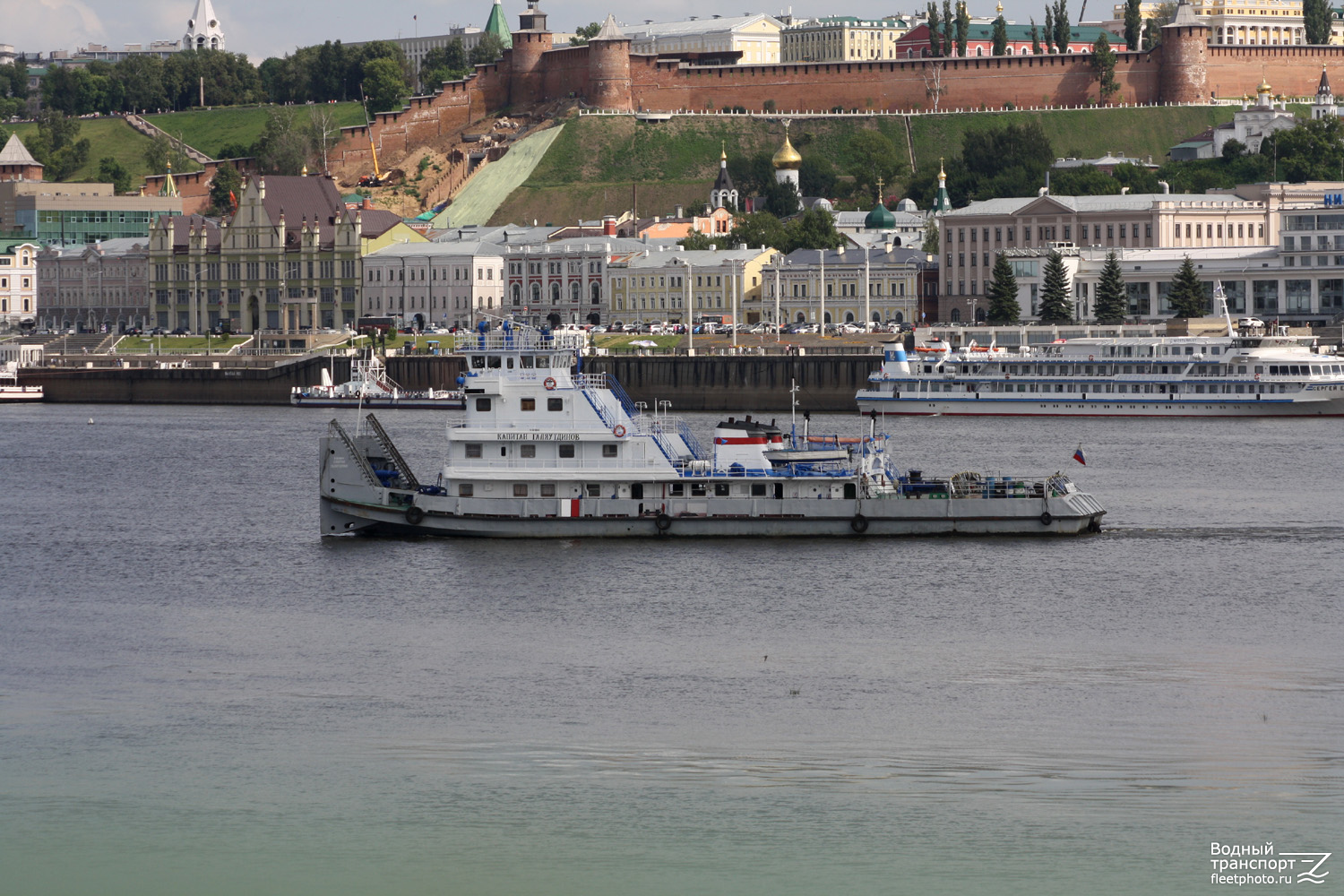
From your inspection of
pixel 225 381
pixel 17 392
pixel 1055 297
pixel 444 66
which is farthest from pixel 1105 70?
pixel 17 392

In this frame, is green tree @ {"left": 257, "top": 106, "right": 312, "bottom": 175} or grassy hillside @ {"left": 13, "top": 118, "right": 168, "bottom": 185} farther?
grassy hillside @ {"left": 13, "top": 118, "right": 168, "bottom": 185}

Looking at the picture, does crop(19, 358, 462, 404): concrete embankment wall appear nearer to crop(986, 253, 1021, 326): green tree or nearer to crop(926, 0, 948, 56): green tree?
crop(986, 253, 1021, 326): green tree

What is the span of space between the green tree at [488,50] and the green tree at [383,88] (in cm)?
741

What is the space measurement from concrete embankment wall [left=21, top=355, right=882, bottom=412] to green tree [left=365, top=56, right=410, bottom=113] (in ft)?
216

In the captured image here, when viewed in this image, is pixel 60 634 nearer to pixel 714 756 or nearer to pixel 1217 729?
pixel 714 756

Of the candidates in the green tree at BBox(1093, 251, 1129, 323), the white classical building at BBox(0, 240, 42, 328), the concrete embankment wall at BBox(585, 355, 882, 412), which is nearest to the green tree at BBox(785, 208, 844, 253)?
the green tree at BBox(1093, 251, 1129, 323)

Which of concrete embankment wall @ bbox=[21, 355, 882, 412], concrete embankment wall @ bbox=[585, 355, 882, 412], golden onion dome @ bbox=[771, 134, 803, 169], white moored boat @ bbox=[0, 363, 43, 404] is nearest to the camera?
concrete embankment wall @ bbox=[585, 355, 882, 412]

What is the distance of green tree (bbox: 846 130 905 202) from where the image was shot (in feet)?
502

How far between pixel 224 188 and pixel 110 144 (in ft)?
83.2

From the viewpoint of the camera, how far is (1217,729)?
27688 mm

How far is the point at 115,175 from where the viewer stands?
17188 cm

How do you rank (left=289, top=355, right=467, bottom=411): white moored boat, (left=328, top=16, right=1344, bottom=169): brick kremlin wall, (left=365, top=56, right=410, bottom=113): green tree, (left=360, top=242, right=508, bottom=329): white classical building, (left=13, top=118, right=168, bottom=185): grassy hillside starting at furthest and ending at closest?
(left=13, top=118, right=168, bottom=185): grassy hillside → (left=365, top=56, right=410, bottom=113): green tree → (left=328, top=16, right=1344, bottom=169): brick kremlin wall → (left=360, top=242, right=508, bottom=329): white classical building → (left=289, top=355, right=467, bottom=411): white moored boat

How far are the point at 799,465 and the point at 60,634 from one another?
51.3 ft

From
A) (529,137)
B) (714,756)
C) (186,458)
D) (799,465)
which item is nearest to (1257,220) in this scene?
(529,137)
